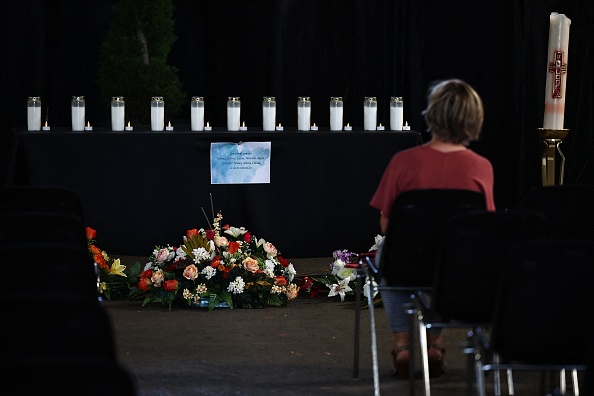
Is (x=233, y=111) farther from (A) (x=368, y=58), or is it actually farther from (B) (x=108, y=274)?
(A) (x=368, y=58)

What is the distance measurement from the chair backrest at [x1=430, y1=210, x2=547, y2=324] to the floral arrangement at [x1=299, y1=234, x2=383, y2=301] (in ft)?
7.37

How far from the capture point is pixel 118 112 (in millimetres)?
6562

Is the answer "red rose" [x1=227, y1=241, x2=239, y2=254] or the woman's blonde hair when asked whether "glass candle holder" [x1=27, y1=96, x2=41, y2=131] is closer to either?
"red rose" [x1=227, y1=241, x2=239, y2=254]

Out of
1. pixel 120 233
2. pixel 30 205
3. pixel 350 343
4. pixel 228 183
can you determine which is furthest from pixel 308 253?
pixel 30 205

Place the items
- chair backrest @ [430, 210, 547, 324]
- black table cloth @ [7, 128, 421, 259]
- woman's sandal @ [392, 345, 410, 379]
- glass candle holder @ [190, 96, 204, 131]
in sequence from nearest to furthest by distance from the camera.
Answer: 1. chair backrest @ [430, 210, 547, 324]
2. woman's sandal @ [392, 345, 410, 379]
3. black table cloth @ [7, 128, 421, 259]
4. glass candle holder @ [190, 96, 204, 131]

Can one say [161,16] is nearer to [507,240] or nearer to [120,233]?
[120,233]

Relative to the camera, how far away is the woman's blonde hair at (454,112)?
4238 mm

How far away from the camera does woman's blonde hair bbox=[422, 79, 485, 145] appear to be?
167 inches

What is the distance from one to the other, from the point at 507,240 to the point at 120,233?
3518 millimetres

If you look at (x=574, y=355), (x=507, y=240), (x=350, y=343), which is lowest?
(x=350, y=343)

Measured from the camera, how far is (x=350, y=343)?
5.23 meters

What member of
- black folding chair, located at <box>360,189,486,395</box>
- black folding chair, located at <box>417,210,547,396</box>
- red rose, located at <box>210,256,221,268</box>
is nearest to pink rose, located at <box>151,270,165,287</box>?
red rose, located at <box>210,256,221,268</box>

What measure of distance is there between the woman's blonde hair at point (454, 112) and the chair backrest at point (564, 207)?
14.9 inches

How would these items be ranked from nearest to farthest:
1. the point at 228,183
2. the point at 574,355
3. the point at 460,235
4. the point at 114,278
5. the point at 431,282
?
the point at 574,355, the point at 460,235, the point at 431,282, the point at 114,278, the point at 228,183
